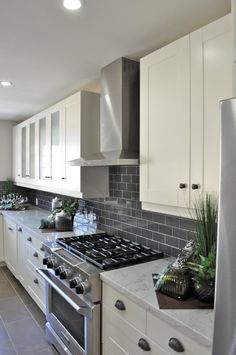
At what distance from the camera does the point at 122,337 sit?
60.9 inches

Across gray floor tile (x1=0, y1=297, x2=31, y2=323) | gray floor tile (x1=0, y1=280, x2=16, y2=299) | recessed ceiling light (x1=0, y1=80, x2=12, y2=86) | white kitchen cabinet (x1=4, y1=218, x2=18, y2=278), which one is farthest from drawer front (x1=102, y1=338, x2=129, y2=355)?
recessed ceiling light (x1=0, y1=80, x2=12, y2=86)

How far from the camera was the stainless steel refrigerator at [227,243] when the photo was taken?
812mm

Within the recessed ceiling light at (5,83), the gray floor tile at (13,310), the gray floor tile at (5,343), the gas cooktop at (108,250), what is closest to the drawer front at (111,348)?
the gas cooktop at (108,250)

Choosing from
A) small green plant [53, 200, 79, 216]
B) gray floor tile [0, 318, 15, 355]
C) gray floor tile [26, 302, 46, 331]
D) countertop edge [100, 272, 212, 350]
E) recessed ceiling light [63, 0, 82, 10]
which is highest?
recessed ceiling light [63, 0, 82, 10]

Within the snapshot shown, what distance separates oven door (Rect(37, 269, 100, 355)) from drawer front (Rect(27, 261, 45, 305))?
370 mm

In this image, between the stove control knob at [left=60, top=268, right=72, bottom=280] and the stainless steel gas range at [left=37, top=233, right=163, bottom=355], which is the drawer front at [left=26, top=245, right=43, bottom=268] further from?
the stove control knob at [left=60, top=268, right=72, bottom=280]

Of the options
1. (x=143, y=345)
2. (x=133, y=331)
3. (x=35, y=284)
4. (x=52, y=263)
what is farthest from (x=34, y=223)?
(x=143, y=345)

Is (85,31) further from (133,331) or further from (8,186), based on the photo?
(8,186)

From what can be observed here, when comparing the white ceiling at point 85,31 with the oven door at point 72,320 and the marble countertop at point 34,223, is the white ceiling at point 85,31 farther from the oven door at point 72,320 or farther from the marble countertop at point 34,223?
the oven door at point 72,320

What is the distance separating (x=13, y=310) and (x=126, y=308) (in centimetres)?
201

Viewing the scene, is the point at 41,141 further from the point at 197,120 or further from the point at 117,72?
the point at 197,120

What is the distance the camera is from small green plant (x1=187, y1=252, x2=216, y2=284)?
134cm

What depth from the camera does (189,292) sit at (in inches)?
55.8

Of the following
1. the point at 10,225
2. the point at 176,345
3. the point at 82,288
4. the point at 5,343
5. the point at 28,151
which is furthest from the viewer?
the point at 28,151
